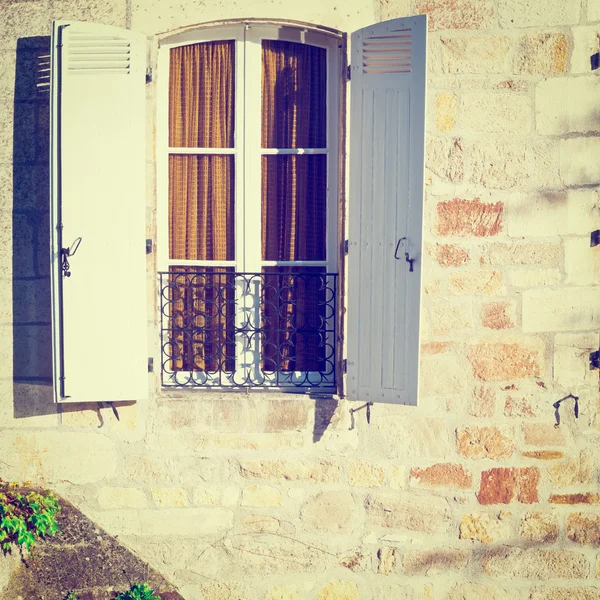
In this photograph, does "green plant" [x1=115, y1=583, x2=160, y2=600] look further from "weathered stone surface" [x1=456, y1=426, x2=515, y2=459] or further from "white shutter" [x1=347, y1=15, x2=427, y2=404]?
"weathered stone surface" [x1=456, y1=426, x2=515, y2=459]

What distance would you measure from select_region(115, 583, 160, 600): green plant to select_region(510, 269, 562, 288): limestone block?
7.78ft

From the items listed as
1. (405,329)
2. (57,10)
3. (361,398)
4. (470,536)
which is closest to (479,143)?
(405,329)

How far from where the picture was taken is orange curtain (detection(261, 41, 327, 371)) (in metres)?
4.04

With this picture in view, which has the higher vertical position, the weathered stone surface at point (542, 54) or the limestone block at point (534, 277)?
the weathered stone surface at point (542, 54)

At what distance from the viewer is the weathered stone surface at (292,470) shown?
3.97 metres

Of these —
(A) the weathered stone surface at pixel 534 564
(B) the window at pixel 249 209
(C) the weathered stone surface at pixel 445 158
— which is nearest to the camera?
(C) the weathered stone surface at pixel 445 158

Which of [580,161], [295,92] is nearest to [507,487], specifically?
[580,161]

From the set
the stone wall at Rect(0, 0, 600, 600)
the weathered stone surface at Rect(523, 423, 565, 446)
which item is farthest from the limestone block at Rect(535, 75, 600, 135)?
the weathered stone surface at Rect(523, 423, 565, 446)

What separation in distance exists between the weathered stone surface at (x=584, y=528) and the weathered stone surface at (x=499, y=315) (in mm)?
1005

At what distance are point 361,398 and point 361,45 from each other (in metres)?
1.64

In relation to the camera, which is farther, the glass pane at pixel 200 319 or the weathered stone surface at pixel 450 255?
the glass pane at pixel 200 319

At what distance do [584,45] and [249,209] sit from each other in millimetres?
1794

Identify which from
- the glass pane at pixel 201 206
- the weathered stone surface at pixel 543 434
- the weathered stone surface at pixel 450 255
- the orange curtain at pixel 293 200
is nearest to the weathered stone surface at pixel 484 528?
the weathered stone surface at pixel 543 434

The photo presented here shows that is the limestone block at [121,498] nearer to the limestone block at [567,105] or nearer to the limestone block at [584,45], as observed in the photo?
the limestone block at [567,105]
